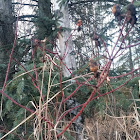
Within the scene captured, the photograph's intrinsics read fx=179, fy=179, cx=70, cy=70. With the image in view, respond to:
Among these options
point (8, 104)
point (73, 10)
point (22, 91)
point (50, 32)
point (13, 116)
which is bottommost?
point (13, 116)

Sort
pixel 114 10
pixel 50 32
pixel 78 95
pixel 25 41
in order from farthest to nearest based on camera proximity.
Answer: pixel 50 32
pixel 25 41
pixel 78 95
pixel 114 10

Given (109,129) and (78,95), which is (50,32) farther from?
(109,129)

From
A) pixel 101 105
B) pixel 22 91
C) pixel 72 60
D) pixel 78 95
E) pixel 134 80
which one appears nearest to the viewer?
pixel 22 91

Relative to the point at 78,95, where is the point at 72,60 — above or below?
above

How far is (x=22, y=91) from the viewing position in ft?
5.64

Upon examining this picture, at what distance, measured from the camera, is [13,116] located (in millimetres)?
1869

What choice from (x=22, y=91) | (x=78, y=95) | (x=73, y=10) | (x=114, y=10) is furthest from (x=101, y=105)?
(x=73, y=10)

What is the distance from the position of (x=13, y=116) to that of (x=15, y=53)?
1.53 m

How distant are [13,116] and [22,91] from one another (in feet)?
1.13

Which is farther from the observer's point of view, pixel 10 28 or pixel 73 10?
pixel 73 10

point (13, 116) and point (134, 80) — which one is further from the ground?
Result: point (134, 80)

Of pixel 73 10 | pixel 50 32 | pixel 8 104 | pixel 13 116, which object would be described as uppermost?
pixel 73 10

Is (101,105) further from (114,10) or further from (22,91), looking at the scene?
(114,10)

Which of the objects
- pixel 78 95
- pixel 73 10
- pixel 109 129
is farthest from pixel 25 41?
pixel 73 10
